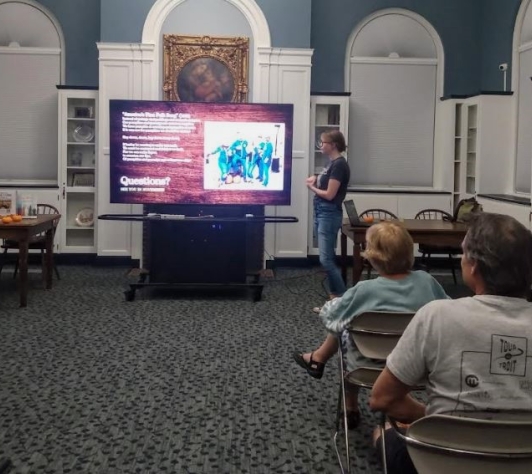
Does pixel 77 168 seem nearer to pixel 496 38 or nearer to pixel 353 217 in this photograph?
pixel 353 217

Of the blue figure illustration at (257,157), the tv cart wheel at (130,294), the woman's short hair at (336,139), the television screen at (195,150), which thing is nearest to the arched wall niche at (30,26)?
the television screen at (195,150)

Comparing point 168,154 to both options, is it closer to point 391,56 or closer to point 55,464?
point 391,56

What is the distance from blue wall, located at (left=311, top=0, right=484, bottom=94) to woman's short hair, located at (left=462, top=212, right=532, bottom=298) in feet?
26.1

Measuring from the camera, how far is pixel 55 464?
10.6ft

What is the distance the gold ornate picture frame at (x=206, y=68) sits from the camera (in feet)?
29.3

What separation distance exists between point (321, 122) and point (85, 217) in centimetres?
327

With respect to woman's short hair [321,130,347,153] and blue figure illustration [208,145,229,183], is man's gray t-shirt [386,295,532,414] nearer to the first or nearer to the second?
woman's short hair [321,130,347,153]

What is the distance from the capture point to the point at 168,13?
8.89m

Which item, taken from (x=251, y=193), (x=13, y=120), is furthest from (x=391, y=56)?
(x=13, y=120)

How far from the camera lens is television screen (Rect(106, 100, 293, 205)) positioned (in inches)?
307

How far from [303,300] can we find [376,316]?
162 inches

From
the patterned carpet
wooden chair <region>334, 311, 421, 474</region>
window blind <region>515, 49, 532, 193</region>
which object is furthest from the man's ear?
window blind <region>515, 49, 532, 193</region>

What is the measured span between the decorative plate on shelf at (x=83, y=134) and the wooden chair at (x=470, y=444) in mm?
8048

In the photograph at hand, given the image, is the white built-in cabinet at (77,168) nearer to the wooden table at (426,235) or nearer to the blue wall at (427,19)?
the blue wall at (427,19)
